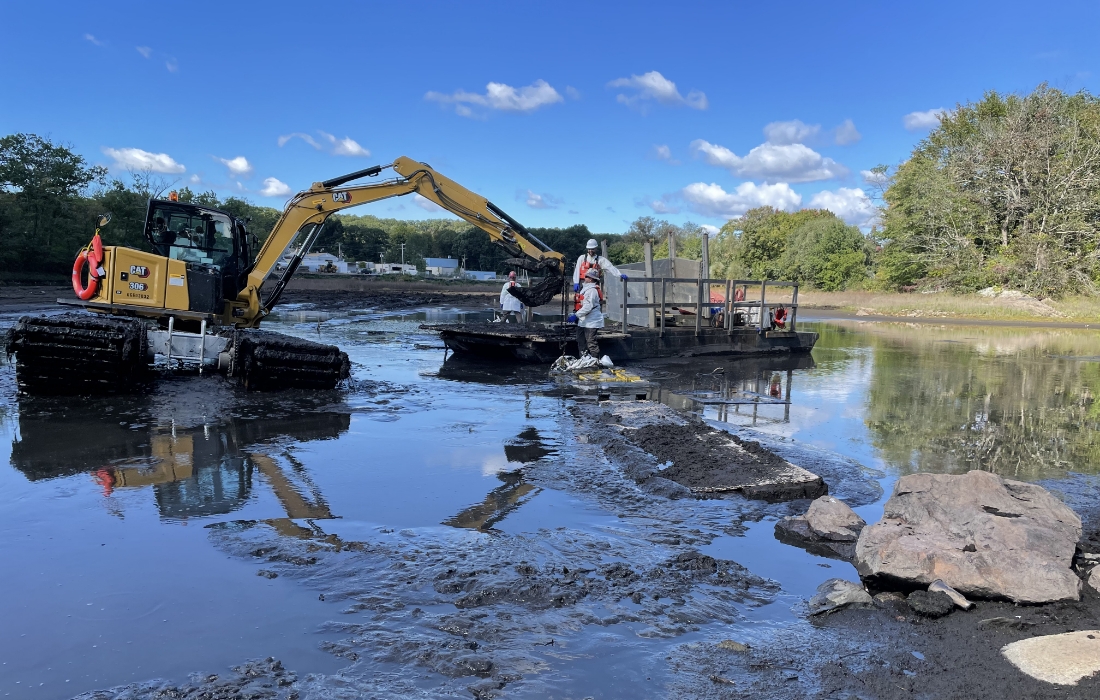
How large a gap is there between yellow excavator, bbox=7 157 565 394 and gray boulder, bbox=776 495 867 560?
7.22 m

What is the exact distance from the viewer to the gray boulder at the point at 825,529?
483 cm

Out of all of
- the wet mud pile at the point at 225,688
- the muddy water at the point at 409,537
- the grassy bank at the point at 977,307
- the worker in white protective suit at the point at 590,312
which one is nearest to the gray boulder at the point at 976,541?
the muddy water at the point at 409,537

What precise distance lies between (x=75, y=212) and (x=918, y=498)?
6338 centimetres

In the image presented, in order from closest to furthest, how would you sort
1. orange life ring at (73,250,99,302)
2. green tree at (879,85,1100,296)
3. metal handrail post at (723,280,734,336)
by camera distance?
orange life ring at (73,250,99,302), metal handrail post at (723,280,734,336), green tree at (879,85,1100,296)

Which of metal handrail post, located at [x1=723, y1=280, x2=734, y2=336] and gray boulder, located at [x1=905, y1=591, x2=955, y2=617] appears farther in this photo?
metal handrail post, located at [x1=723, y1=280, x2=734, y2=336]

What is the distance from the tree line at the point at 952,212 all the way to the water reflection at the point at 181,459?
26599 millimetres

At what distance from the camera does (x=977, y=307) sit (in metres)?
40.2

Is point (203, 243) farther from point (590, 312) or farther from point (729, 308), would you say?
point (729, 308)

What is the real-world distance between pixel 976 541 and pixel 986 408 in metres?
7.59

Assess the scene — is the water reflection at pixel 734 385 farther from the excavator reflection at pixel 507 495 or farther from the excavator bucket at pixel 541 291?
the excavator reflection at pixel 507 495

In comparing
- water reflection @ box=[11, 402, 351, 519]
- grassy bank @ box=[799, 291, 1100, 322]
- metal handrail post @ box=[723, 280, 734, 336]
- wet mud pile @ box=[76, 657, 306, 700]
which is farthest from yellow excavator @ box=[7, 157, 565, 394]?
grassy bank @ box=[799, 291, 1100, 322]

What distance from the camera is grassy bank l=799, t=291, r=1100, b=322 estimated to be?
38.2 meters

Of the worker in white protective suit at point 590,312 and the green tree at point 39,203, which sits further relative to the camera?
the green tree at point 39,203

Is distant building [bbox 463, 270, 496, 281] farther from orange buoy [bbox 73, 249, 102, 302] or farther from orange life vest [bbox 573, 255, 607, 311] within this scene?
orange buoy [bbox 73, 249, 102, 302]
